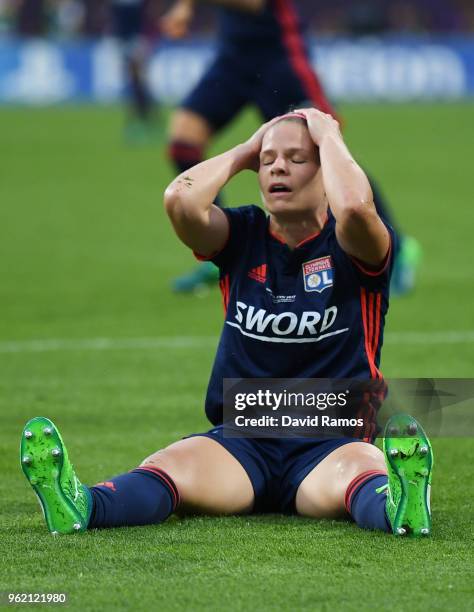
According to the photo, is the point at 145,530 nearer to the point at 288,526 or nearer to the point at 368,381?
the point at 288,526

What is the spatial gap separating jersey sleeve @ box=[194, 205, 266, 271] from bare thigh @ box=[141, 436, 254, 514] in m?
0.67

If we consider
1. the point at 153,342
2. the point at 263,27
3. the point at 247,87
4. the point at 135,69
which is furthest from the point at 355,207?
the point at 135,69

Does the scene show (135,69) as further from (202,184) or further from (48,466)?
(48,466)

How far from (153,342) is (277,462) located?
3.51 m

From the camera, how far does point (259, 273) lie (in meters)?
4.71

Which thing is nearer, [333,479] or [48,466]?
[48,466]

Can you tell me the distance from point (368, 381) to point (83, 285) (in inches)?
231

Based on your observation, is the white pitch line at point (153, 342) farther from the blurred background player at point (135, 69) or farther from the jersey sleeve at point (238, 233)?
the blurred background player at point (135, 69)

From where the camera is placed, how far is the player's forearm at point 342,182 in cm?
434

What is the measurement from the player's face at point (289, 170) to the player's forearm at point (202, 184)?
160mm

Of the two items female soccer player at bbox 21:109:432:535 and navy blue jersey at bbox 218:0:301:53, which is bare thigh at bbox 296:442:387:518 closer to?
female soccer player at bbox 21:109:432:535

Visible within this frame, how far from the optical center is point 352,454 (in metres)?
4.48

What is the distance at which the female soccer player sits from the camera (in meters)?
4.36

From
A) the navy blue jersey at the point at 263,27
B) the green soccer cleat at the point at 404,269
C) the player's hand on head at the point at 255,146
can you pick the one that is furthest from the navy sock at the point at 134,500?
the green soccer cleat at the point at 404,269
